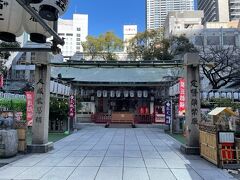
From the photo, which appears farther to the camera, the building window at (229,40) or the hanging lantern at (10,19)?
the building window at (229,40)

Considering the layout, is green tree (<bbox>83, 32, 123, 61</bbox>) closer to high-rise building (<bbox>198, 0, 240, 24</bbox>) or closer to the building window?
the building window

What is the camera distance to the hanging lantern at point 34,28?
4.20 metres

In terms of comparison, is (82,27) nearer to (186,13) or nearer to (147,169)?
(186,13)

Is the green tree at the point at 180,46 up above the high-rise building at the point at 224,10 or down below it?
below

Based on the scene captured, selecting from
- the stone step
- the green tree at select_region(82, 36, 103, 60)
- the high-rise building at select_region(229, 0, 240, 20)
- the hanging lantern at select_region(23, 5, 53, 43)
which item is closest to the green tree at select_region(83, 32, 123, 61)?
the green tree at select_region(82, 36, 103, 60)

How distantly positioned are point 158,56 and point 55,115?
25.8 meters

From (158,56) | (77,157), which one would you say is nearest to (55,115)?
(77,157)

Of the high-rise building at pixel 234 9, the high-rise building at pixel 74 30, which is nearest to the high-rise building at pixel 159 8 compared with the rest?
the high-rise building at pixel 234 9

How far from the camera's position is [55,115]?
18500mm

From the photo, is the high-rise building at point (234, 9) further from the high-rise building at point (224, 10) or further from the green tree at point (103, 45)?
the green tree at point (103, 45)

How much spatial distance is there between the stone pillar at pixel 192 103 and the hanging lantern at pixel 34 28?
7406mm

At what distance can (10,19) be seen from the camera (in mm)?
3861

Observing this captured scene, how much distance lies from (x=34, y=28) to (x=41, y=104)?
272 inches

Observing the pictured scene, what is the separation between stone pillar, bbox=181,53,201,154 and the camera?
10258mm
